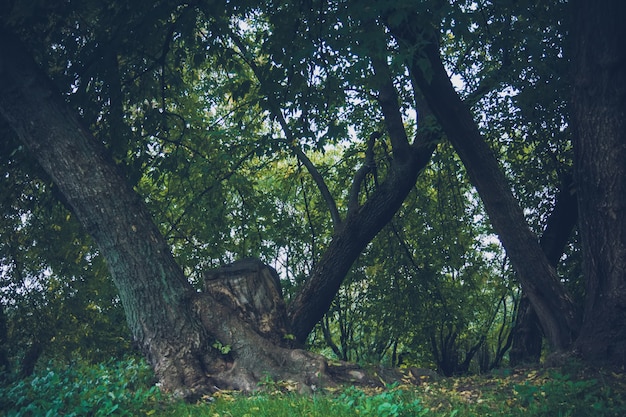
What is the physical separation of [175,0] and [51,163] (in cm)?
279

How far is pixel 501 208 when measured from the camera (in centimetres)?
793

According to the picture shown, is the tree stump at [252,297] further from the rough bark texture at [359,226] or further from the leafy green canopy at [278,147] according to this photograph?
the leafy green canopy at [278,147]

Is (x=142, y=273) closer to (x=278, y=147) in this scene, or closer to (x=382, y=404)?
(x=382, y=404)

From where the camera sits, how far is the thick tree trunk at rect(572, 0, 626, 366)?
6844mm

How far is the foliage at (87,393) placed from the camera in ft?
19.1

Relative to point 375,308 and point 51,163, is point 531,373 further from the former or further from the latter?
point 375,308

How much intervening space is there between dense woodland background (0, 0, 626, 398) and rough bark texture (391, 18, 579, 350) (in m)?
0.03

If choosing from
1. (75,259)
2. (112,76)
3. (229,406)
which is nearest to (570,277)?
(229,406)

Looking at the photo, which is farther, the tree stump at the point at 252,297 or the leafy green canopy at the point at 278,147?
the leafy green canopy at the point at 278,147

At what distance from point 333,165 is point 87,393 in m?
8.31

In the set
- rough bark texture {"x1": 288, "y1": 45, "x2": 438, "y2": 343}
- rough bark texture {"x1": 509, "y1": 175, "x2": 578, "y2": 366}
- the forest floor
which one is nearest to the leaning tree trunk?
the forest floor

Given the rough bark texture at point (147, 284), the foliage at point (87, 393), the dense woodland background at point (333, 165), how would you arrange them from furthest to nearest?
the dense woodland background at point (333, 165) < the rough bark texture at point (147, 284) < the foliage at point (87, 393)

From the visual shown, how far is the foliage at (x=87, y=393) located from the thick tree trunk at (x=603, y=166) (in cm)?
493

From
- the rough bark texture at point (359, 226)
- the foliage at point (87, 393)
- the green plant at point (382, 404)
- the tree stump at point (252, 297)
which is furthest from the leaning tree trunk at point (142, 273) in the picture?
the rough bark texture at point (359, 226)
